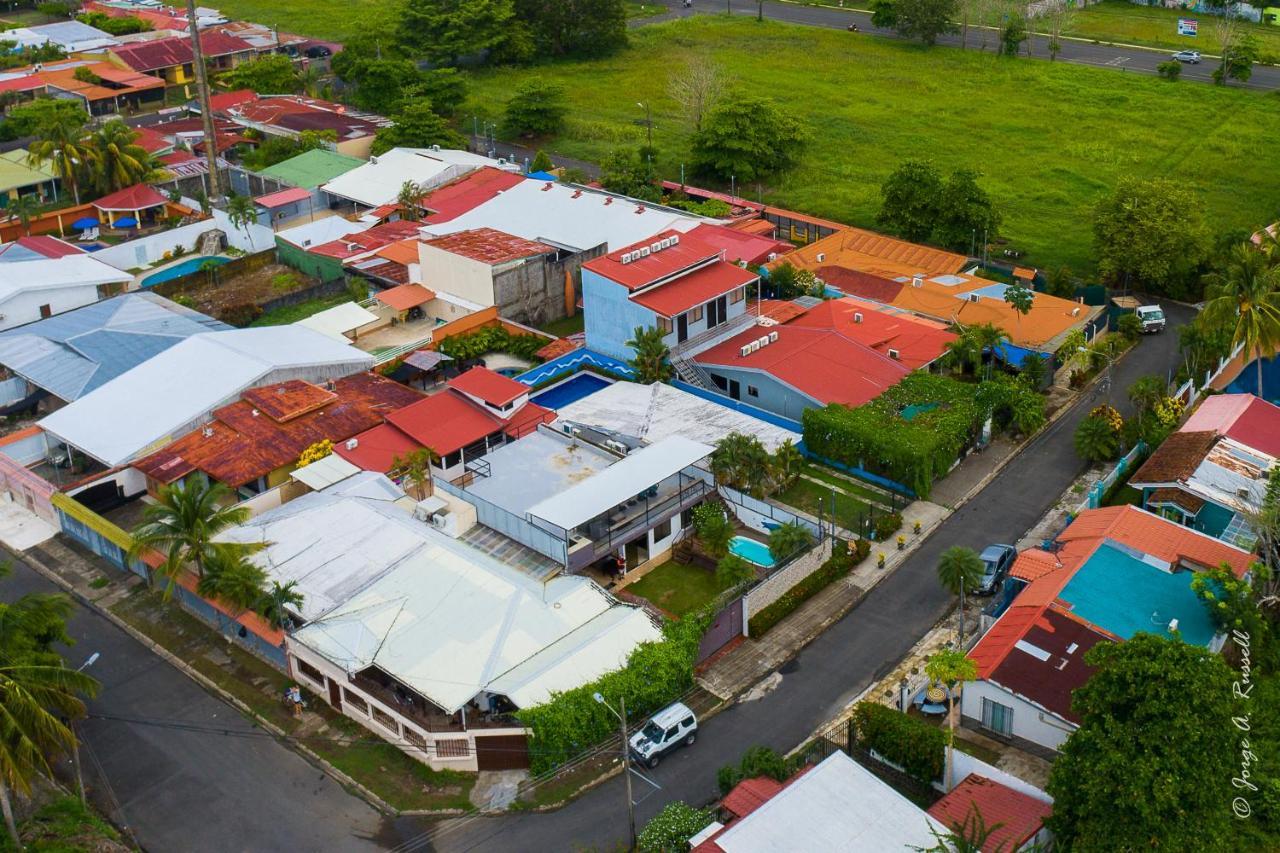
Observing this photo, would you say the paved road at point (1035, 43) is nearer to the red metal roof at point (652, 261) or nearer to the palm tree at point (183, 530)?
the red metal roof at point (652, 261)

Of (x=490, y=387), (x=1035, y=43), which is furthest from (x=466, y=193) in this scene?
(x=1035, y=43)

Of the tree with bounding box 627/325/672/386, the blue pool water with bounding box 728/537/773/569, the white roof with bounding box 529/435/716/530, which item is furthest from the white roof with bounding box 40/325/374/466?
the blue pool water with bounding box 728/537/773/569

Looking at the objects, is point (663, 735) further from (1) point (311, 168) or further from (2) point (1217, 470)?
(1) point (311, 168)

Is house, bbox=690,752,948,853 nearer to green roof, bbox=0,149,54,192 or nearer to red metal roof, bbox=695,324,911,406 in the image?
red metal roof, bbox=695,324,911,406

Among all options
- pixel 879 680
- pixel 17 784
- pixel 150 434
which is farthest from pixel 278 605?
pixel 879 680

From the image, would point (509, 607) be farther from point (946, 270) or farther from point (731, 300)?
point (946, 270)

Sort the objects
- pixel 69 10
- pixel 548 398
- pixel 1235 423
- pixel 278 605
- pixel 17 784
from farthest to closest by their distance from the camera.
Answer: pixel 69 10, pixel 548 398, pixel 1235 423, pixel 278 605, pixel 17 784

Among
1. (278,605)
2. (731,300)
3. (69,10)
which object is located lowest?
(278,605)
